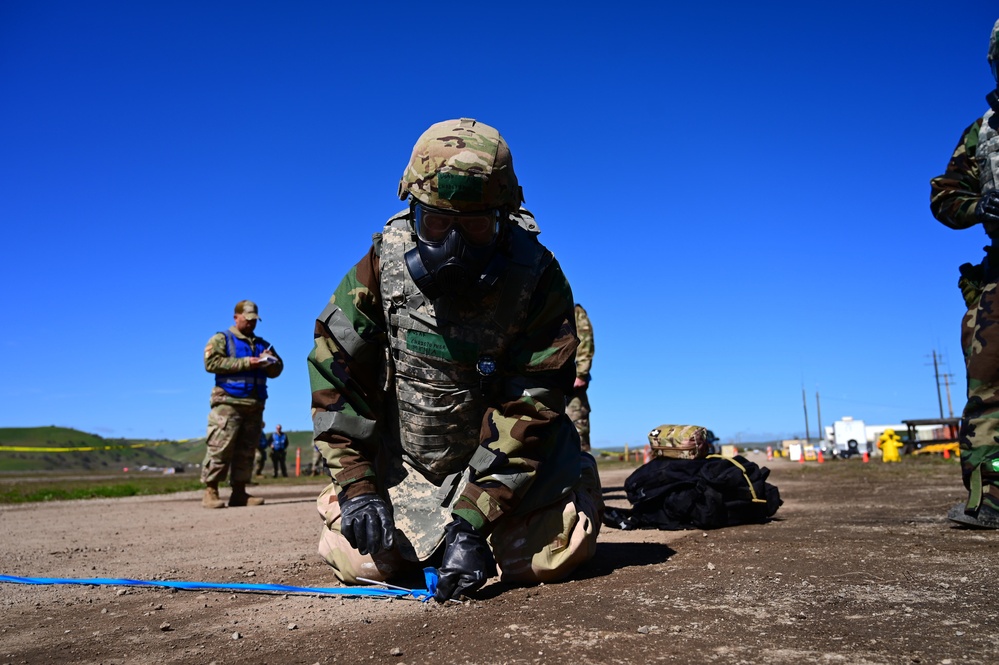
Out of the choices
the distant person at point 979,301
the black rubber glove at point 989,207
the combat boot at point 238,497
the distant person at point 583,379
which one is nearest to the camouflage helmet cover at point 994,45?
the distant person at point 979,301

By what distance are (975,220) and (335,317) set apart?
12.9 feet

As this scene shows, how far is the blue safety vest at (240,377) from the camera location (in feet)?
33.1

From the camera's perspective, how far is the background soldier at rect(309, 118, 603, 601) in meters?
3.56

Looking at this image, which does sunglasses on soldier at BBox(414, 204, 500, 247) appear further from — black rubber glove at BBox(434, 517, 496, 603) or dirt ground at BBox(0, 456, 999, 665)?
dirt ground at BBox(0, 456, 999, 665)

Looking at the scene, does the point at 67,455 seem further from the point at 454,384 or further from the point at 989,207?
the point at 989,207

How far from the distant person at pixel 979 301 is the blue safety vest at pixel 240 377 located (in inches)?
311

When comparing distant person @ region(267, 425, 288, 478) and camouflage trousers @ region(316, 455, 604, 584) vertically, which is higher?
distant person @ region(267, 425, 288, 478)

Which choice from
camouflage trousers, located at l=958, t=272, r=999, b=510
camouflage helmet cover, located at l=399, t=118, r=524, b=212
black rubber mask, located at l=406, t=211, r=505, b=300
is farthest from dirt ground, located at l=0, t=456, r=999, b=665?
camouflage helmet cover, located at l=399, t=118, r=524, b=212

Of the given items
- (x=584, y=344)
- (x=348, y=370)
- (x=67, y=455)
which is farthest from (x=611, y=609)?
(x=67, y=455)

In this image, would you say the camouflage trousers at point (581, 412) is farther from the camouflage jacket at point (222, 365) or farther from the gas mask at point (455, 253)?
the gas mask at point (455, 253)

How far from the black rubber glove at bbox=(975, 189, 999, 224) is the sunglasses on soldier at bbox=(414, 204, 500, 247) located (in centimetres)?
312

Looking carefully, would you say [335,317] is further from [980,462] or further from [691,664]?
[980,462]

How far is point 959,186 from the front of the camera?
521 cm

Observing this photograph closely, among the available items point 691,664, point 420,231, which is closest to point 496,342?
point 420,231
